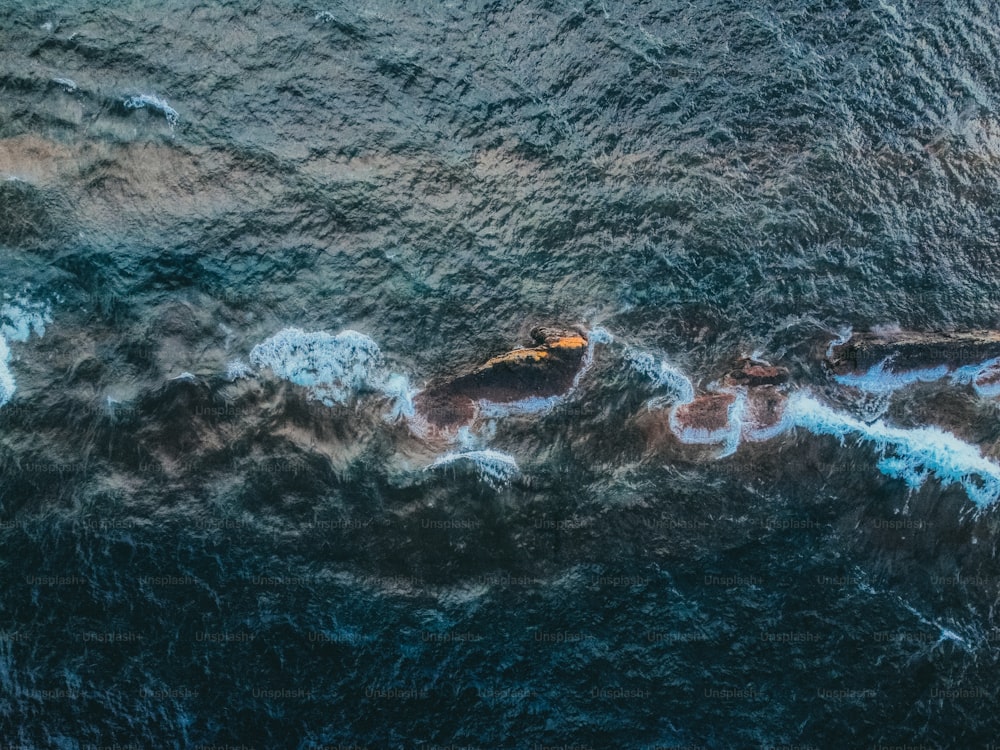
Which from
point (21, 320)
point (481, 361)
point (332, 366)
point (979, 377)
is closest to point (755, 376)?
point (979, 377)

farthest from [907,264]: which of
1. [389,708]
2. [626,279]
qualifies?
[389,708]

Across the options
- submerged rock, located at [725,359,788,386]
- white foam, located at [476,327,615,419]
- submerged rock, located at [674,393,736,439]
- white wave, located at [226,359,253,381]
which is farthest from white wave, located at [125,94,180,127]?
submerged rock, located at [725,359,788,386]

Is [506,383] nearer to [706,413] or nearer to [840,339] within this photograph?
[706,413]

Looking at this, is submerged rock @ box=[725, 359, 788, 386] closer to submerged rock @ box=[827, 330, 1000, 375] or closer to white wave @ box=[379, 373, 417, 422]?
submerged rock @ box=[827, 330, 1000, 375]

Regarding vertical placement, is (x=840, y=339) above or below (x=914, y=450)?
above

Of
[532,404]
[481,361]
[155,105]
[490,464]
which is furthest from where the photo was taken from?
[155,105]

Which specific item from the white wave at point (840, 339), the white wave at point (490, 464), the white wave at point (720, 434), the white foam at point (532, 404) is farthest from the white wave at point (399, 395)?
the white wave at point (840, 339)

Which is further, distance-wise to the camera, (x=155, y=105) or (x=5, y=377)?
(x=155, y=105)
